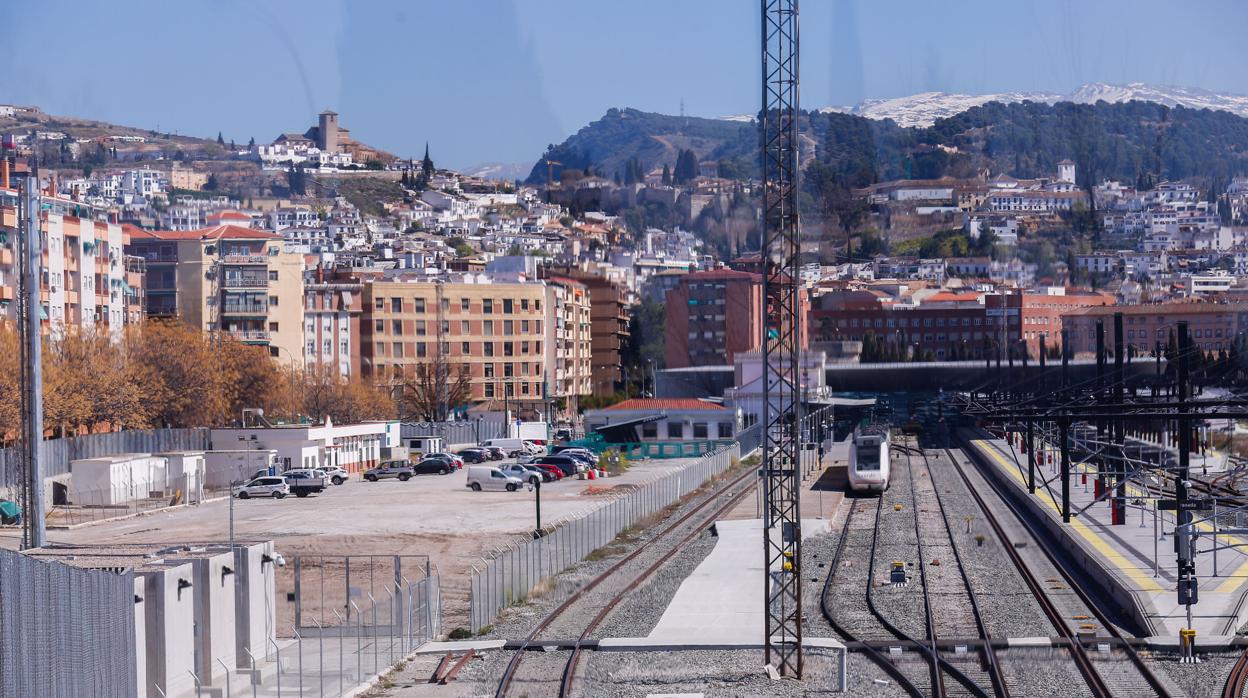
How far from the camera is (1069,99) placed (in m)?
115

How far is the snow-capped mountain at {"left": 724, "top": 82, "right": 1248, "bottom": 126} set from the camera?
372ft

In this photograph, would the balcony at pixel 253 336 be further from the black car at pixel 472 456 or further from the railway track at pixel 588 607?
the railway track at pixel 588 607

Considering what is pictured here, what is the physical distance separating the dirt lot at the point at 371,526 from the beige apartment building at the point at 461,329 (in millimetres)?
34811

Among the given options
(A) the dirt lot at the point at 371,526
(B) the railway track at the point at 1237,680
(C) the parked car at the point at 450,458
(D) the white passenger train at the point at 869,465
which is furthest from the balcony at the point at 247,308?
(B) the railway track at the point at 1237,680

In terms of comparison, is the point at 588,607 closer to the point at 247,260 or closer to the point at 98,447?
the point at 98,447

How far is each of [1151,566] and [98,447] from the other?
27.2 m

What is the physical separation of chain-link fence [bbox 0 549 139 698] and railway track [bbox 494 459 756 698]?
125 inches

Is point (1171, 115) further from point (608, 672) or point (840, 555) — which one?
point (608, 672)

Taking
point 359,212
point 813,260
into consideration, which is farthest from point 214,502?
point 359,212

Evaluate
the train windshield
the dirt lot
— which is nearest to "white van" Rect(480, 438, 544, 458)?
the dirt lot

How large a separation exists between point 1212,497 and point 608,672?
7.39m

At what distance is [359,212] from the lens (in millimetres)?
168250

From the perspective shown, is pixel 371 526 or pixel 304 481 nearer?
pixel 371 526

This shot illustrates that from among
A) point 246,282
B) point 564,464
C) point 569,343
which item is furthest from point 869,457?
point 569,343
